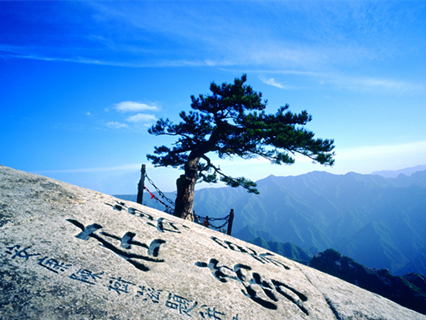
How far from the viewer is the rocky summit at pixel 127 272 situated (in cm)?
225

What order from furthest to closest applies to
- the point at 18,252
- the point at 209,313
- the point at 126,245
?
the point at 126,245 → the point at 209,313 → the point at 18,252

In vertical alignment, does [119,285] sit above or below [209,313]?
above

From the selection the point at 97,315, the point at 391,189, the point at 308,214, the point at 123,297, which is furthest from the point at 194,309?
the point at 391,189

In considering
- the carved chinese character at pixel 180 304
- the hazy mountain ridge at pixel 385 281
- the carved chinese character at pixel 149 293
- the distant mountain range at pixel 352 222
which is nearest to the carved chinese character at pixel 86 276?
the carved chinese character at pixel 149 293

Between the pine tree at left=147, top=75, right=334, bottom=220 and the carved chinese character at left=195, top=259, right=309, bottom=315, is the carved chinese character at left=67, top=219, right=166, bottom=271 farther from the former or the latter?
the pine tree at left=147, top=75, right=334, bottom=220

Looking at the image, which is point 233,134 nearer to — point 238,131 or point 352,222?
point 238,131

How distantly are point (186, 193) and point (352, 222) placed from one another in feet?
549

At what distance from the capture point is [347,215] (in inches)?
6063

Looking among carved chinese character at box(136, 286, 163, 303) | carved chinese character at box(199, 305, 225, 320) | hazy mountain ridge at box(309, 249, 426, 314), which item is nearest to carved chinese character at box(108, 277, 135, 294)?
carved chinese character at box(136, 286, 163, 303)

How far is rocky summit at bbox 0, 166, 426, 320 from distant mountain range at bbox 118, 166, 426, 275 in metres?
87.9

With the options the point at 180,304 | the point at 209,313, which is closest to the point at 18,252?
the point at 180,304

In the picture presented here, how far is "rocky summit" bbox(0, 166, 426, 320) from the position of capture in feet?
7.39

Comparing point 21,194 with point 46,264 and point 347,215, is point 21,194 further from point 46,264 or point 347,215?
point 347,215

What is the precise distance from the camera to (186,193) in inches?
386
